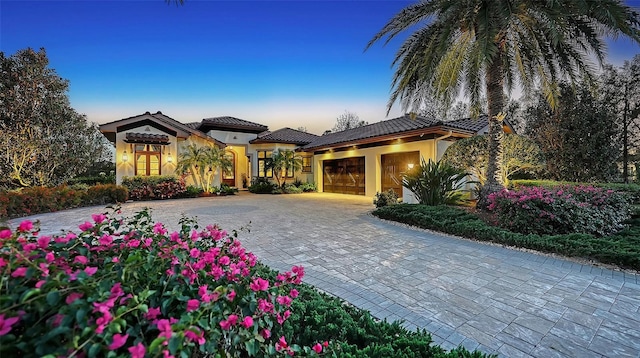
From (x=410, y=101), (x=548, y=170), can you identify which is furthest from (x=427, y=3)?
(x=548, y=170)

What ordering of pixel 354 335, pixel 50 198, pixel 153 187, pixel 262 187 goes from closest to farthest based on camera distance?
pixel 354 335 < pixel 50 198 < pixel 153 187 < pixel 262 187

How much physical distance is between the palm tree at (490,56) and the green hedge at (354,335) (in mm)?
7063

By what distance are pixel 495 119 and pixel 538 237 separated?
4.74 meters

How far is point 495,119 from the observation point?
8852 millimetres

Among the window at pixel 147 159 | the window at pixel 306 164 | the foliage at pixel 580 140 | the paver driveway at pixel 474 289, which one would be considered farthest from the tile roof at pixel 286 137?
the foliage at pixel 580 140

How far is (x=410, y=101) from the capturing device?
991 centimetres

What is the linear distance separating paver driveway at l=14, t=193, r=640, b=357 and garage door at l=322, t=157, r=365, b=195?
32.8 ft

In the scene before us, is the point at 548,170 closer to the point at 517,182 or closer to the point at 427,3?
the point at 517,182

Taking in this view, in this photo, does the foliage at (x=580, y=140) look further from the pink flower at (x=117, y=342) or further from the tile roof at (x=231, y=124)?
the pink flower at (x=117, y=342)

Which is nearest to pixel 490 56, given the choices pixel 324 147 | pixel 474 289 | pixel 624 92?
pixel 474 289

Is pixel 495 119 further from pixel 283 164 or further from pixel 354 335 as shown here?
pixel 283 164

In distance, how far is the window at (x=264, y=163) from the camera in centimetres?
2075

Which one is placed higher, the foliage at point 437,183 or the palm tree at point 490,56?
the palm tree at point 490,56

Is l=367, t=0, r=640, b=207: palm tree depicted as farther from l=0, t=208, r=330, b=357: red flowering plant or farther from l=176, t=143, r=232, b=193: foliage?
l=176, t=143, r=232, b=193: foliage
